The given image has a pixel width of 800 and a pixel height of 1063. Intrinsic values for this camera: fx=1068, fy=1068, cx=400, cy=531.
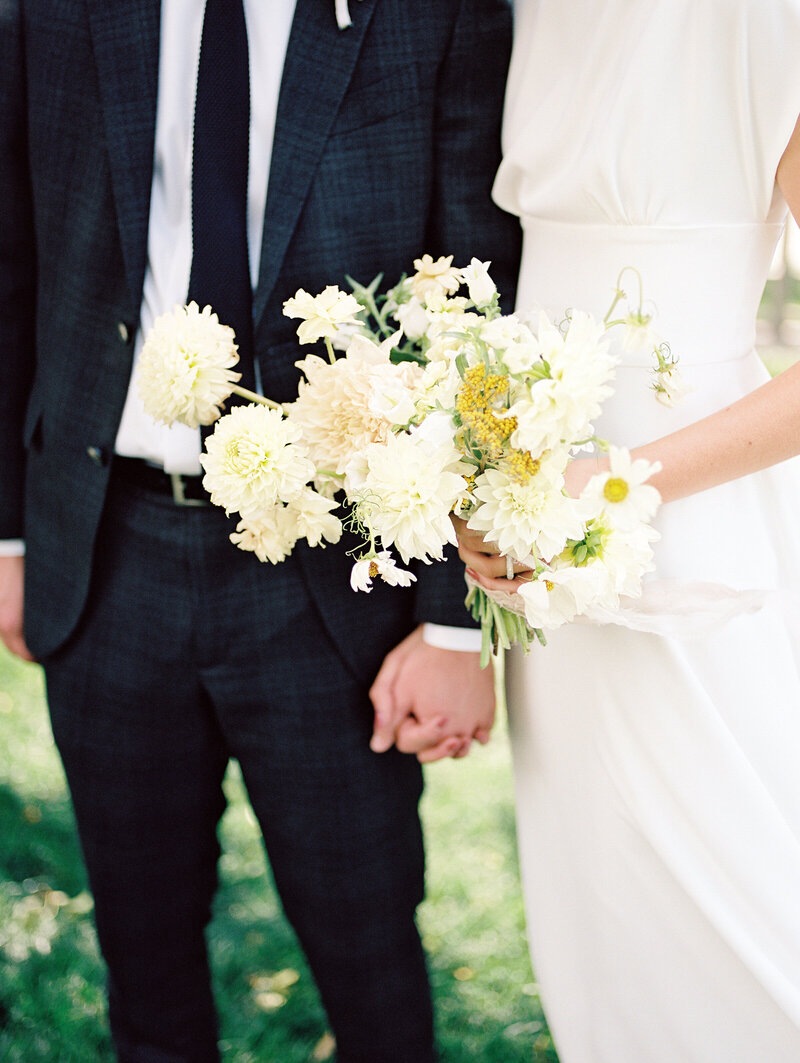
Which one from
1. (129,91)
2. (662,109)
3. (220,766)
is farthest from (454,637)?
(129,91)

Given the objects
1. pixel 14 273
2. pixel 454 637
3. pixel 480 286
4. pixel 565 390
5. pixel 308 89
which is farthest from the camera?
pixel 14 273

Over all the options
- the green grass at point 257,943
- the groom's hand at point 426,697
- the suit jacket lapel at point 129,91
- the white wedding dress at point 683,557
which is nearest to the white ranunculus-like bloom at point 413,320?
the white wedding dress at point 683,557

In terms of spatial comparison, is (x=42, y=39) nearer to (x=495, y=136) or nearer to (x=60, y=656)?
(x=495, y=136)

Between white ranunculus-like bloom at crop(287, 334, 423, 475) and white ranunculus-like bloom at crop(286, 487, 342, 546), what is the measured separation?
0.14 feet

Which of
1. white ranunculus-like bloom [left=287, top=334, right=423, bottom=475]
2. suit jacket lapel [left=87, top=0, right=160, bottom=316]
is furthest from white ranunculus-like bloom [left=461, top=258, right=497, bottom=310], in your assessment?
suit jacket lapel [left=87, top=0, right=160, bottom=316]

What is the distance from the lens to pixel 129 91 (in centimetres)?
169

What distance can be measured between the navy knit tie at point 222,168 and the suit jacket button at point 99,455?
0.33m

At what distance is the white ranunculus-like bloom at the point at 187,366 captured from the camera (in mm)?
1436

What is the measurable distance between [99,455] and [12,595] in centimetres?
45

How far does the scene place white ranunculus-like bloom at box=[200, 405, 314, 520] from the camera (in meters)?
1.35

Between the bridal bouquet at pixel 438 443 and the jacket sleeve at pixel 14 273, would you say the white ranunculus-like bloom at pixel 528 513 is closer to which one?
the bridal bouquet at pixel 438 443

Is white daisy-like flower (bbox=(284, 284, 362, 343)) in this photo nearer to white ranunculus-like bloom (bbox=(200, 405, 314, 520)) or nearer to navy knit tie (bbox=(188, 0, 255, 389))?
white ranunculus-like bloom (bbox=(200, 405, 314, 520))

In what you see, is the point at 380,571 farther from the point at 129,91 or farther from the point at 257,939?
the point at 257,939

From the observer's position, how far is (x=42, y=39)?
5.71 feet
